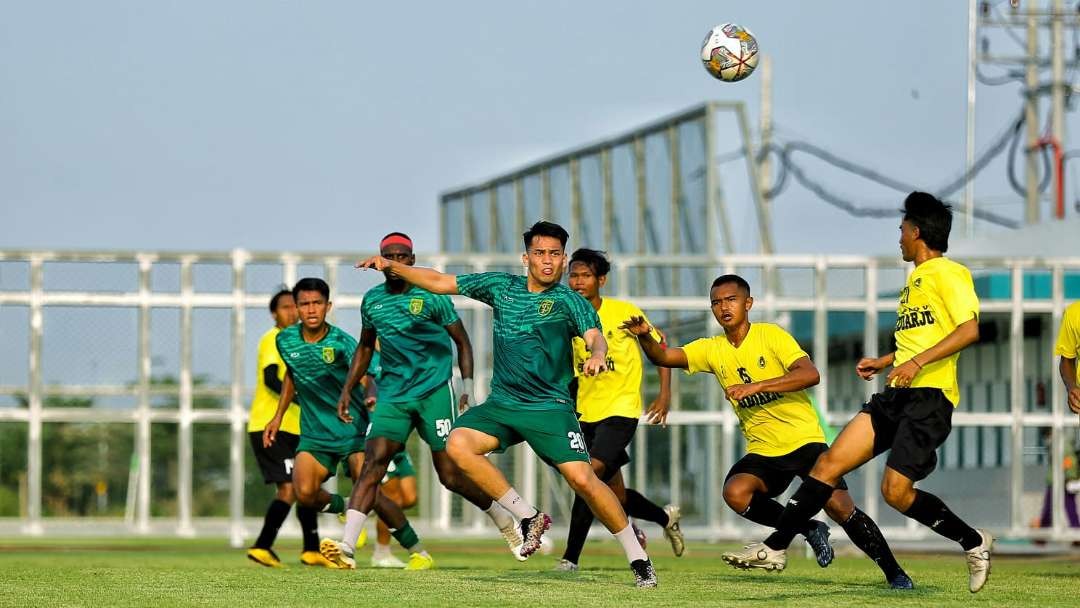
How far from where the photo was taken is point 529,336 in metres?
9.88

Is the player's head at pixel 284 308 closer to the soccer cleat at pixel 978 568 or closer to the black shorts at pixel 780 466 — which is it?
the black shorts at pixel 780 466

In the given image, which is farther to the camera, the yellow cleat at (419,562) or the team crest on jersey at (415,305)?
the yellow cleat at (419,562)

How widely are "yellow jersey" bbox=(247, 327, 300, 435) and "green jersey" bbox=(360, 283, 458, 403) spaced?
6.33 ft

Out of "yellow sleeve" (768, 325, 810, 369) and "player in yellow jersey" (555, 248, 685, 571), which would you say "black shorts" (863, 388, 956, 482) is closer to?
"yellow sleeve" (768, 325, 810, 369)

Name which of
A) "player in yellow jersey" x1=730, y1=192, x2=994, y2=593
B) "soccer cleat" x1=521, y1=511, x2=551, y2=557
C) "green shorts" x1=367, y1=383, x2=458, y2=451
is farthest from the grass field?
"green shorts" x1=367, y1=383, x2=458, y2=451

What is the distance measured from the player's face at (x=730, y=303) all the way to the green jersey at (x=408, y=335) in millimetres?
2000

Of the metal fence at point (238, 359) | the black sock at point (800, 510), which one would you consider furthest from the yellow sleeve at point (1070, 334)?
the metal fence at point (238, 359)

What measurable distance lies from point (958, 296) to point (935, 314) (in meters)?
0.16

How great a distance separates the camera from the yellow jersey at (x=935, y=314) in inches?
379

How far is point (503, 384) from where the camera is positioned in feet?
32.8

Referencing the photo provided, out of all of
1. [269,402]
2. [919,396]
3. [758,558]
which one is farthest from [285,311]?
[919,396]

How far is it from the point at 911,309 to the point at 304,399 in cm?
472

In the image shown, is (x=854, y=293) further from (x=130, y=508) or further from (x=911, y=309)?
(x=911, y=309)

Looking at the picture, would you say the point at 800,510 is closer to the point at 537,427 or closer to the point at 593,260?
the point at 537,427
